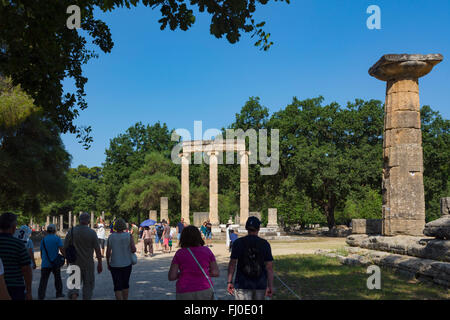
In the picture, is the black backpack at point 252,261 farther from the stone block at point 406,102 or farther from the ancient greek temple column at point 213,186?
the ancient greek temple column at point 213,186

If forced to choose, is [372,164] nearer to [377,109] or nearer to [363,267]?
[377,109]

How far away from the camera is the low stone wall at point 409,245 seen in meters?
10.8

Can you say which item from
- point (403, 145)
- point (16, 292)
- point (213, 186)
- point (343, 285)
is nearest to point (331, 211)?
point (213, 186)

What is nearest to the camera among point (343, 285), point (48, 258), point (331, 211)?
point (48, 258)

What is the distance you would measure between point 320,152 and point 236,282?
33249mm

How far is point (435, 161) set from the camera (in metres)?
38.0

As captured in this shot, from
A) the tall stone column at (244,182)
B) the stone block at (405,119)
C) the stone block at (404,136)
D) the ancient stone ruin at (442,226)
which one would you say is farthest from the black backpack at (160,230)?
the ancient stone ruin at (442,226)

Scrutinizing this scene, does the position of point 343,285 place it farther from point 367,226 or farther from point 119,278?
point 367,226

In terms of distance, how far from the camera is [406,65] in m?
14.4

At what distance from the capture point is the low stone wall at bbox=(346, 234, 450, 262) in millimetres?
10812

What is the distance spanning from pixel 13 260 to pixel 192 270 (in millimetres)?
2277
